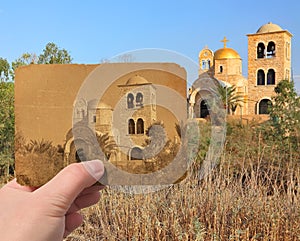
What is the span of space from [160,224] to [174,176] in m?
1.56

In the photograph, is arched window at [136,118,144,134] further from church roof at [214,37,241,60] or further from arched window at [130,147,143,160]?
church roof at [214,37,241,60]

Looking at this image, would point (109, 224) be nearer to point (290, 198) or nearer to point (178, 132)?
point (290, 198)

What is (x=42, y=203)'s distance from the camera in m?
0.94

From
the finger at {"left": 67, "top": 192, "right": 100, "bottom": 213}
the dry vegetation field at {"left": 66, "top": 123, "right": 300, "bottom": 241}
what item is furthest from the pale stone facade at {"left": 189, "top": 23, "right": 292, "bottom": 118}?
the finger at {"left": 67, "top": 192, "right": 100, "bottom": 213}

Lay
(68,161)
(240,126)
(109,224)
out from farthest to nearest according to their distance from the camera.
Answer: (240,126)
(109,224)
(68,161)

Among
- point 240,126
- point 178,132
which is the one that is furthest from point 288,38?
point 178,132

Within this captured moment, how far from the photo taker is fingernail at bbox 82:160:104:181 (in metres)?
0.92

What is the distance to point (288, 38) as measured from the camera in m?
18.7

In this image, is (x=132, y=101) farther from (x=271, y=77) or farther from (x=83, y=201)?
(x=271, y=77)

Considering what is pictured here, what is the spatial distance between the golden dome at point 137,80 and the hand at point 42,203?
24 centimetres

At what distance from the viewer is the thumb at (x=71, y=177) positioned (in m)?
0.92

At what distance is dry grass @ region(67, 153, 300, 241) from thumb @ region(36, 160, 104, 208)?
50.8 inches

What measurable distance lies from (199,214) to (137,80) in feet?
5.99

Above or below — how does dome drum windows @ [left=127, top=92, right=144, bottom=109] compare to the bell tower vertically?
below
